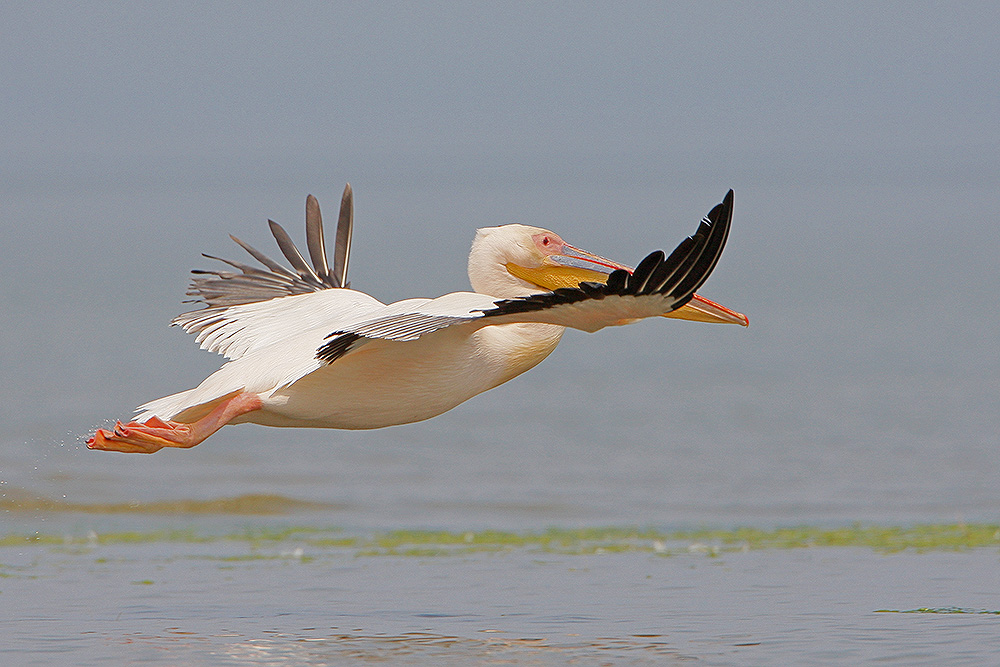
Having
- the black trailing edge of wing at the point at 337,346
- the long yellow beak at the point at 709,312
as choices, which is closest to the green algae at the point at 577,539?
the long yellow beak at the point at 709,312

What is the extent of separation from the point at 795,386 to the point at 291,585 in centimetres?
1220

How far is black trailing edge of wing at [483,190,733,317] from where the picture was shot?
16.2ft

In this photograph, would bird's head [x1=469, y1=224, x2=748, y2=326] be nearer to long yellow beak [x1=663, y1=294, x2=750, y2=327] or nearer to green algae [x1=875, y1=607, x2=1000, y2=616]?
long yellow beak [x1=663, y1=294, x2=750, y2=327]

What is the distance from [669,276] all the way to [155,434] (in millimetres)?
2188

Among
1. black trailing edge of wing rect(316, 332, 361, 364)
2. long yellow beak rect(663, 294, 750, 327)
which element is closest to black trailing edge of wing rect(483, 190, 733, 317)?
black trailing edge of wing rect(316, 332, 361, 364)

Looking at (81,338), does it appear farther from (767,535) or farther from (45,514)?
(767,535)

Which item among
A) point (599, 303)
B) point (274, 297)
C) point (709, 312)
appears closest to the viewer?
point (599, 303)

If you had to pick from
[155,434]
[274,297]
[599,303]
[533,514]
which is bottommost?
[533,514]

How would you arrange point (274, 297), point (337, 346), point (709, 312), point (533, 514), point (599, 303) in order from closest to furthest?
point (599, 303) → point (337, 346) → point (709, 312) → point (274, 297) → point (533, 514)

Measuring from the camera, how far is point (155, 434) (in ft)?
19.8

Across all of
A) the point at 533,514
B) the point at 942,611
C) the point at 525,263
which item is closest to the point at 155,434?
the point at 525,263

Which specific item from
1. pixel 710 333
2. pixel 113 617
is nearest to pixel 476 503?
pixel 113 617

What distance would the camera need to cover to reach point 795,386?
1941 centimetres

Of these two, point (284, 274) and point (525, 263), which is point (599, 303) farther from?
point (284, 274)
